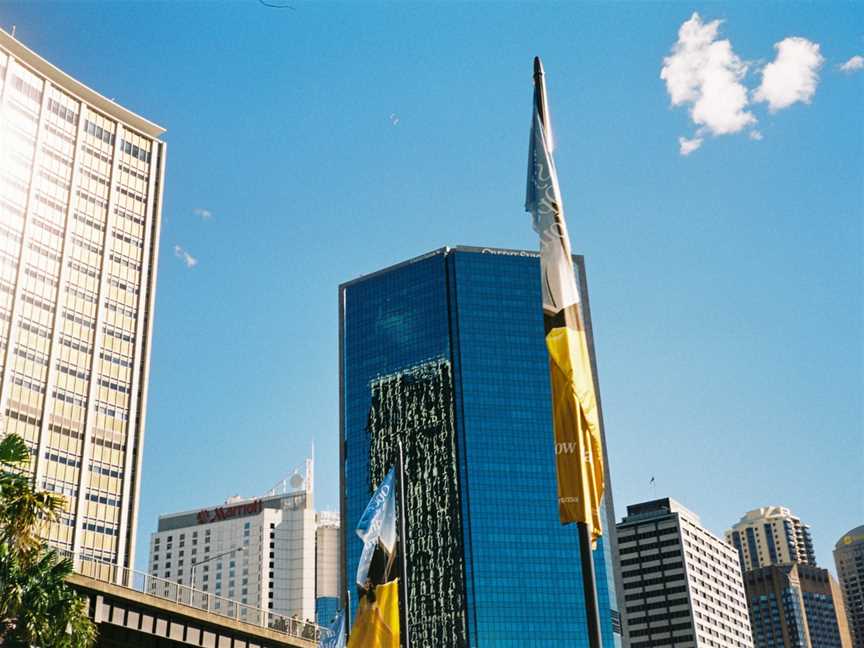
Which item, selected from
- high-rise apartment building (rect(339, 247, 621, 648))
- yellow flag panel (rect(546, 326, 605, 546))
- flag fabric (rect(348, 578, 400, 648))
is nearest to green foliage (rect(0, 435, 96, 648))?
flag fabric (rect(348, 578, 400, 648))

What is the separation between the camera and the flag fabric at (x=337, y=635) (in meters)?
38.2

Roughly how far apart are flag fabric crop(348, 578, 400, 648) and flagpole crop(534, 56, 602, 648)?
1189 centimetres

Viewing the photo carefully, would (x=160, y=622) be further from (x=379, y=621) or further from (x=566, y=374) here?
(x=566, y=374)

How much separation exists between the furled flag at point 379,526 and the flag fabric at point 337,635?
7.25m

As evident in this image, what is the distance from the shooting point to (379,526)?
3198cm

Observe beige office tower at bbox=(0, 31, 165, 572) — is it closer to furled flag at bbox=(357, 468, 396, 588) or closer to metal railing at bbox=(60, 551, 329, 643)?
metal railing at bbox=(60, 551, 329, 643)

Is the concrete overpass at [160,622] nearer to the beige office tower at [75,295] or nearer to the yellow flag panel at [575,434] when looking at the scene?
the yellow flag panel at [575,434]

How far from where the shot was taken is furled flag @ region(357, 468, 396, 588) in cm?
3134

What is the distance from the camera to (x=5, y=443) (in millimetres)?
35500

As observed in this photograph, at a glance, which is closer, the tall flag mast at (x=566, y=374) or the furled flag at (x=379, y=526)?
the tall flag mast at (x=566, y=374)

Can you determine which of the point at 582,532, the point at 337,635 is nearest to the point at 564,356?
the point at 582,532

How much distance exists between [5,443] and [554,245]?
80.7 feet

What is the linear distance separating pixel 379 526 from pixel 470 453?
147 m

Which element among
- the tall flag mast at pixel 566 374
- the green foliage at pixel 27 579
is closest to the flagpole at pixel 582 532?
the tall flag mast at pixel 566 374
